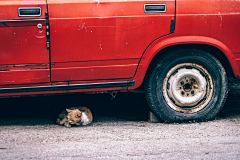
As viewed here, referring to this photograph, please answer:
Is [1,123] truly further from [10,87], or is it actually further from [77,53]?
[77,53]

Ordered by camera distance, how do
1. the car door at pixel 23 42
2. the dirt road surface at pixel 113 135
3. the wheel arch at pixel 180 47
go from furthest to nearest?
the wheel arch at pixel 180 47, the car door at pixel 23 42, the dirt road surface at pixel 113 135

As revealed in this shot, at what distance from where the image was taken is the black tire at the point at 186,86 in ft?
11.2

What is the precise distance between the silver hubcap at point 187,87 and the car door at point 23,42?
1415 millimetres

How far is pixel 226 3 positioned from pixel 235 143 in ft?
5.01

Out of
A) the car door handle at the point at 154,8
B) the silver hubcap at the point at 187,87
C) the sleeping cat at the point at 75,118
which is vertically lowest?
the sleeping cat at the point at 75,118

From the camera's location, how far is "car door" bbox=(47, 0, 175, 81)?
3.12m

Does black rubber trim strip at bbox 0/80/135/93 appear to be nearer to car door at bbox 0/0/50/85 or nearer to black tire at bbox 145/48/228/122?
car door at bbox 0/0/50/85

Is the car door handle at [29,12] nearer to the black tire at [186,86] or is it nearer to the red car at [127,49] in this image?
the red car at [127,49]

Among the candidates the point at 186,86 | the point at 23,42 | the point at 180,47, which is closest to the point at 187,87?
the point at 186,86

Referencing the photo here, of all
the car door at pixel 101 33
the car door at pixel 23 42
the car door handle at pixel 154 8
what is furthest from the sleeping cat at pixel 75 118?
the car door handle at pixel 154 8

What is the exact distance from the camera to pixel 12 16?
301 centimetres

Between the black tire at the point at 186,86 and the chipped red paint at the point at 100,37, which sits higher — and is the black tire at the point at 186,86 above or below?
below

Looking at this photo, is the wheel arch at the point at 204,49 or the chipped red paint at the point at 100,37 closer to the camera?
the chipped red paint at the point at 100,37

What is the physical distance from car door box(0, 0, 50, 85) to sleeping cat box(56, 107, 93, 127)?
1.90ft
